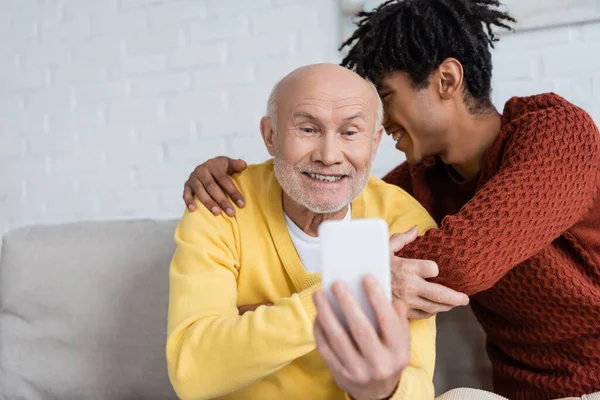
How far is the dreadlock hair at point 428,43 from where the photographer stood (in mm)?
1314

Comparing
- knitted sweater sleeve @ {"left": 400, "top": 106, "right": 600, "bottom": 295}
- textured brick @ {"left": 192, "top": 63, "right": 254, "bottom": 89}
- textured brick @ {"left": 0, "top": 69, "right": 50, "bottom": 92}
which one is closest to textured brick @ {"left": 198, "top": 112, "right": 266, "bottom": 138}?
textured brick @ {"left": 192, "top": 63, "right": 254, "bottom": 89}

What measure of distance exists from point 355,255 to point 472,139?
0.79m

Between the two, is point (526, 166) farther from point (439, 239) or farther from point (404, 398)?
point (404, 398)

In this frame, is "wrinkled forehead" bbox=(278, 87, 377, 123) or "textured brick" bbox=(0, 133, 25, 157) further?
"textured brick" bbox=(0, 133, 25, 157)

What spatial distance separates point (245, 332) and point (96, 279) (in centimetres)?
75

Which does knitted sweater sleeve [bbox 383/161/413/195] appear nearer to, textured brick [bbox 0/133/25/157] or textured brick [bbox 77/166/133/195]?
textured brick [bbox 77/166/133/195]

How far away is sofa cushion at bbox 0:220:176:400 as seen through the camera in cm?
152

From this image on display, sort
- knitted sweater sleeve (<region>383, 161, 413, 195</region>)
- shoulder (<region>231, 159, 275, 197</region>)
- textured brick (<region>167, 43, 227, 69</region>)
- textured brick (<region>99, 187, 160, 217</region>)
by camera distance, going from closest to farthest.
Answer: shoulder (<region>231, 159, 275, 197</region>) → knitted sweater sleeve (<region>383, 161, 413, 195</region>) → textured brick (<region>167, 43, 227, 69</region>) → textured brick (<region>99, 187, 160, 217</region>)

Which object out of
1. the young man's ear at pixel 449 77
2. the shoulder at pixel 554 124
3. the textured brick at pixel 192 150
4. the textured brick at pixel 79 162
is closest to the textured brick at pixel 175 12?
the textured brick at pixel 192 150

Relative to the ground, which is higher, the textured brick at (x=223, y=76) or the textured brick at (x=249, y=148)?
the textured brick at (x=223, y=76)

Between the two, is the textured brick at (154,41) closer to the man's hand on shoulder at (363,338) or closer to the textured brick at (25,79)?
the textured brick at (25,79)

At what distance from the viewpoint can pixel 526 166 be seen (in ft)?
3.73

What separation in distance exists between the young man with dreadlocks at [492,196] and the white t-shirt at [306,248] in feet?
0.48

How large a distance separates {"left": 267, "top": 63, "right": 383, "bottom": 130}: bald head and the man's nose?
0.28 ft
